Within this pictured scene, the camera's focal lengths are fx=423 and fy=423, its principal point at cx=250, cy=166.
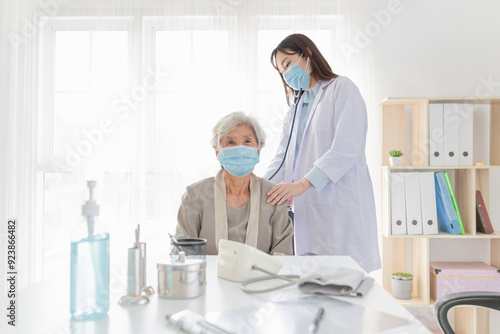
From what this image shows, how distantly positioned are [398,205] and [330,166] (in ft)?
3.13

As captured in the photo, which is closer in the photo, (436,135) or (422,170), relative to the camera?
(436,135)

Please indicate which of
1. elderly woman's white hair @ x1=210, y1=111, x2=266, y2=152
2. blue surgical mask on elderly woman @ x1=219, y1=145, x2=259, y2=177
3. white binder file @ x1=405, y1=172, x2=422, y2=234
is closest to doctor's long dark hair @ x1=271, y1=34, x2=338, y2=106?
elderly woman's white hair @ x1=210, y1=111, x2=266, y2=152

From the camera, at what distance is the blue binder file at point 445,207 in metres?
2.42

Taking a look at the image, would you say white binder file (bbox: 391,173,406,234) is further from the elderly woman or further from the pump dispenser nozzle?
the pump dispenser nozzle

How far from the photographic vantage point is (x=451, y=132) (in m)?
2.44

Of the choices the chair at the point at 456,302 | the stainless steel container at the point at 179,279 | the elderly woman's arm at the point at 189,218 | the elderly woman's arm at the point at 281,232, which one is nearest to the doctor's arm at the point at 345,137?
the elderly woman's arm at the point at 281,232

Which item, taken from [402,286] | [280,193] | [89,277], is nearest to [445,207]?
[402,286]

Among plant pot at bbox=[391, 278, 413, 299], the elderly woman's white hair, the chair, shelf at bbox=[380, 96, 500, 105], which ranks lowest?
plant pot at bbox=[391, 278, 413, 299]

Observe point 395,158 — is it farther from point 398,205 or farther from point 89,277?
point 89,277

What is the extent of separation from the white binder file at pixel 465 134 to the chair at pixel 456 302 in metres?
1.45

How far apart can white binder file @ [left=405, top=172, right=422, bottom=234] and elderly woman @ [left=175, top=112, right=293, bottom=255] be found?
1160 mm

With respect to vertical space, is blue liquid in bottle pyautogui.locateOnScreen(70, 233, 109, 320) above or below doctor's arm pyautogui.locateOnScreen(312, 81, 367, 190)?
below

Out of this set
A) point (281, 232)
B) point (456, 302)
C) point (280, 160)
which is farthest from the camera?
point (280, 160)

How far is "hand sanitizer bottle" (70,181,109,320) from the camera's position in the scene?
0.75 m
